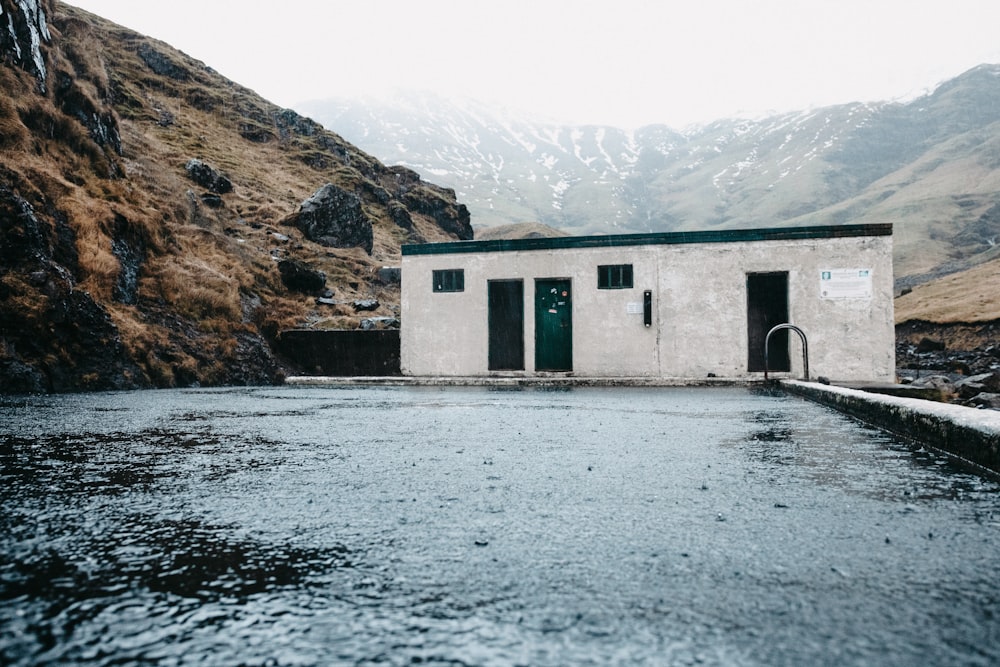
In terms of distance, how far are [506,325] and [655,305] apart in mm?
4135

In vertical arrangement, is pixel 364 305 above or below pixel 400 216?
below

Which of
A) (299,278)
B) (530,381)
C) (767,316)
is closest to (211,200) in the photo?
(299,278)

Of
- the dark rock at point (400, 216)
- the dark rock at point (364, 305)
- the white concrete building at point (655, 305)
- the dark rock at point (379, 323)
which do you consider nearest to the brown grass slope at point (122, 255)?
the dark rock at point (364, 305)

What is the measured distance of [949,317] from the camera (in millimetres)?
44875

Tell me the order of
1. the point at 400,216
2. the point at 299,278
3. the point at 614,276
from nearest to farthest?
the point at 614,276 → the point at 299,278 → the point at 400,216

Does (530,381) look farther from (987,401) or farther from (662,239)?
(987,401)

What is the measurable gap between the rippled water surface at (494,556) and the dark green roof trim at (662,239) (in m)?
13.4

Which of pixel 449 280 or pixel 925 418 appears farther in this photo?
pixel 449 280

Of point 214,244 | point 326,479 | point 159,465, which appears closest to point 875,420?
point 326,479

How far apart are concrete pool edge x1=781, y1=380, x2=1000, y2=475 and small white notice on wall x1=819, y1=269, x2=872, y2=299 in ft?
32.7

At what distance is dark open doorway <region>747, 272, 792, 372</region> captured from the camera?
18.1 m

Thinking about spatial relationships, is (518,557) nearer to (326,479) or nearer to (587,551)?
(587,551)

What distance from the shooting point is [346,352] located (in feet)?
67.7

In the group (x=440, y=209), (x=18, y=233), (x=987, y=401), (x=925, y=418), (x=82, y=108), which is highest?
(x=440, y=209)
